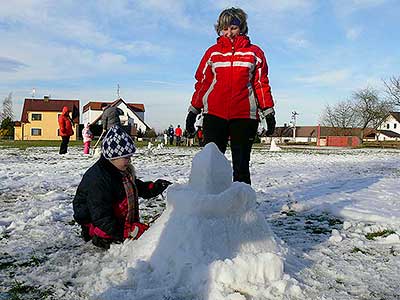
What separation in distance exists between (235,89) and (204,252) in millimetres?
1810

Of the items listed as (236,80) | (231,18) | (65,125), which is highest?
(231,18)

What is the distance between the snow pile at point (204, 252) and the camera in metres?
2.21

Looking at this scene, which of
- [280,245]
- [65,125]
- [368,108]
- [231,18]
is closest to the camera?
[280,245]

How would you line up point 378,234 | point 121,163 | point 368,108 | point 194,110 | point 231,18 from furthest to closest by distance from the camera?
point 368,108 < point 194,110 < point 231,18 < point 378,234 < point 121,163

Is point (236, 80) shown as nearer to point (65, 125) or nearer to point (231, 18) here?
point (231, 18)

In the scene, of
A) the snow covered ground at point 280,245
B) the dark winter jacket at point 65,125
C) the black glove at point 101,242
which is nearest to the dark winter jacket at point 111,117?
the snow covered ground at point 280,245

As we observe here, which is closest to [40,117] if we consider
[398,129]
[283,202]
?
[283,202]

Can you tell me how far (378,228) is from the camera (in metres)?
→ 3.80

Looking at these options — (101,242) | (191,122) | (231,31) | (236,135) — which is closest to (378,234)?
(236,135)

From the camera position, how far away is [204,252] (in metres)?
2.43

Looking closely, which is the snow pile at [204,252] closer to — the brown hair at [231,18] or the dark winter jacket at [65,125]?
the brown hair at [231,18]

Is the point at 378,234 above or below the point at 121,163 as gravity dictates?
below

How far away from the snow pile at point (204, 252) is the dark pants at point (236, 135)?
105 cm

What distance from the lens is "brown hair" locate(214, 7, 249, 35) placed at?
12.5ft
